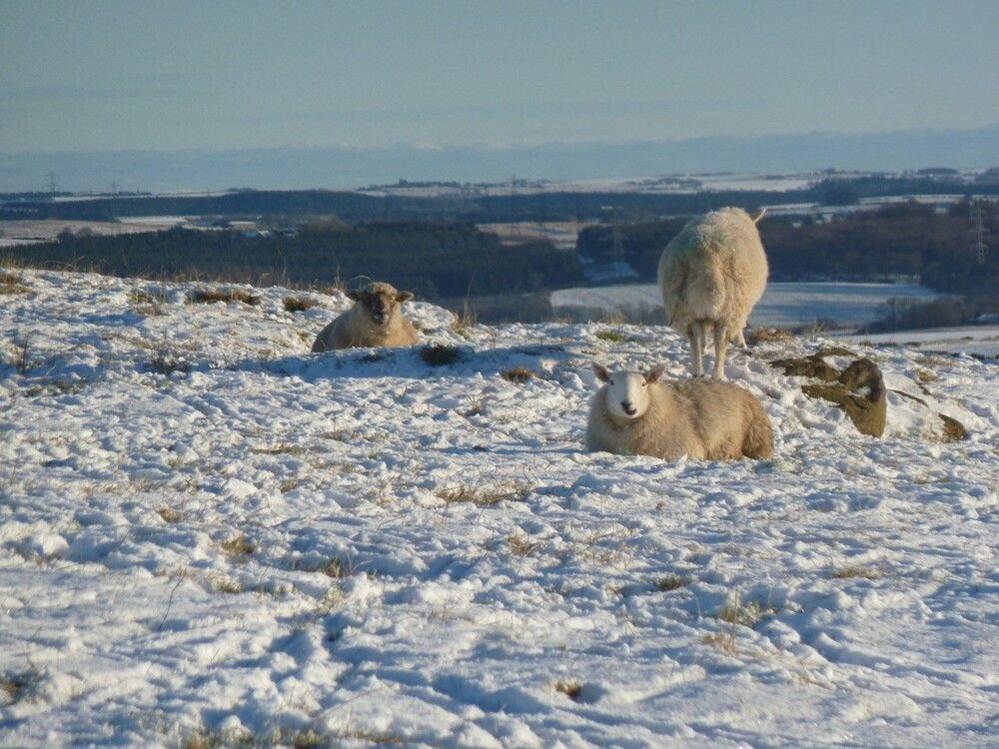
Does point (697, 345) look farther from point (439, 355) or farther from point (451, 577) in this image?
point (451, 577)

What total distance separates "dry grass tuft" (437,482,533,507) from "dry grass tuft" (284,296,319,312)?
9940 millimetres

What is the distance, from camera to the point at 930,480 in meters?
10.0

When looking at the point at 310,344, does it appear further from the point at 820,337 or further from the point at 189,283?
the point at 820,337

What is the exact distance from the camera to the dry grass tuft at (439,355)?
14.0 meters

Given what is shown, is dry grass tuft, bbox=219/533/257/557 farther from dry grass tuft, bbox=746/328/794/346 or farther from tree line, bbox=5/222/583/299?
tree line, bbox=5/222/583/299

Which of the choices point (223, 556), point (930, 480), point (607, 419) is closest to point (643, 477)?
point (607, 419)

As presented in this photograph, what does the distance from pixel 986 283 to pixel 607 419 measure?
134 ft

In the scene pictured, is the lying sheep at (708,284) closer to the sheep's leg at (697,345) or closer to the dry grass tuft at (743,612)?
the sheep's leg at (697,345)

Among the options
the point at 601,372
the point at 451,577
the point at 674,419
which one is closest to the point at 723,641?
the point at 451,577

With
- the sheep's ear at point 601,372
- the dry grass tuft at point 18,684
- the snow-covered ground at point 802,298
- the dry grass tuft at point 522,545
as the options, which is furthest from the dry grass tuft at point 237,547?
the snow-covered ground at point 802,298

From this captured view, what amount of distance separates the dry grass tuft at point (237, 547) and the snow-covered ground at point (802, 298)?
27.7 metres

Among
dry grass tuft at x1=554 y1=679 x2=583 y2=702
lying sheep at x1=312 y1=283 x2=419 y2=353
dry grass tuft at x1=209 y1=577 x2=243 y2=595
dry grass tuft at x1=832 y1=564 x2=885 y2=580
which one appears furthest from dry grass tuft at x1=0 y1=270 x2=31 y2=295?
Result: dry grass tuft at x1=554 y1=679 x2=583 y2=702

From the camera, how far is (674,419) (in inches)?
440

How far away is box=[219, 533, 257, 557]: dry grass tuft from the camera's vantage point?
254 inches
